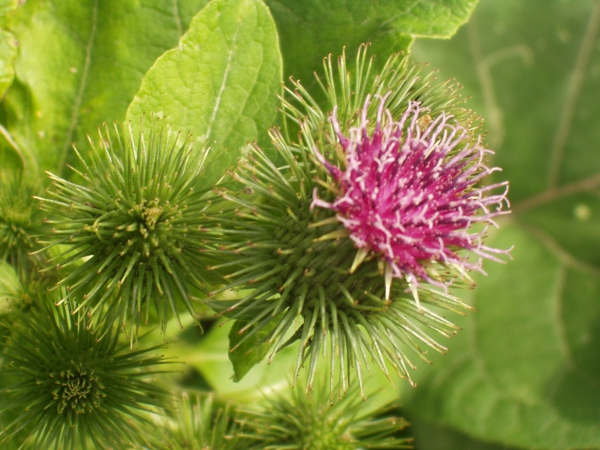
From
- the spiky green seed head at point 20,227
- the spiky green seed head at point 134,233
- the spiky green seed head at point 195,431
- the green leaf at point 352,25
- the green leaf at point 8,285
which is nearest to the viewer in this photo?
the spiky green seed head at point 134,233

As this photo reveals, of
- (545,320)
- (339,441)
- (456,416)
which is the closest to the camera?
(339,441)

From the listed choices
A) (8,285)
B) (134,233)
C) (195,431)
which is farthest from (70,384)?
(195,431)

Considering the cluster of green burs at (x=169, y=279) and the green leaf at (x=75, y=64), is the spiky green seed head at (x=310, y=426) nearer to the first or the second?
the cluster of green burs at (x=169, y=279)

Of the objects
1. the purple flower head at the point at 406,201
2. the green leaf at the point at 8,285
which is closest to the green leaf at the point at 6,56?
the green leaf at the point at 8,285

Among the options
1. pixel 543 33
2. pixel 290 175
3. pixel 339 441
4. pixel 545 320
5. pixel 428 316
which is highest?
pixel 543 33

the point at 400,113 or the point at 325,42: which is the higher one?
the point at 325,42

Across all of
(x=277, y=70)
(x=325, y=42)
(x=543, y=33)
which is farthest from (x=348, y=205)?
(x=543, y=33)

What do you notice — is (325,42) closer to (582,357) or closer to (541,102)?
(541,102)

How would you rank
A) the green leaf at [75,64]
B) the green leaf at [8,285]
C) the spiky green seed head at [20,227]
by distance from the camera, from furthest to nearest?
1. the green leaf at [75,64]
2. the spiky green seed head at [20,227]
3. the green leaf at [8,285]
